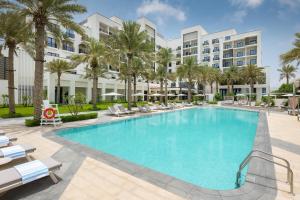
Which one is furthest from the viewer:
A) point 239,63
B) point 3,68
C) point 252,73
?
point 239,63

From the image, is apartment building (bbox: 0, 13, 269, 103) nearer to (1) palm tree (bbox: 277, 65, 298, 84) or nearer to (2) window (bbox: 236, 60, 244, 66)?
(2) window (bbox: 236, 60, 244, 66)

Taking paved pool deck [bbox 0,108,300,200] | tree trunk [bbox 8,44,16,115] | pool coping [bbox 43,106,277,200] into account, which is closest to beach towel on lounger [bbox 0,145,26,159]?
paved pool deck [bbox 0,108,300,200]

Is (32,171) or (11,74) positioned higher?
(11,74)

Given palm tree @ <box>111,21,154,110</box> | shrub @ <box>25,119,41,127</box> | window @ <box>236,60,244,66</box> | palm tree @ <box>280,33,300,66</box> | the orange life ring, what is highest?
window @ <box>236,60,244,66</box>

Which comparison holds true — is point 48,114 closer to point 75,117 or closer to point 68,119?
point 68,119

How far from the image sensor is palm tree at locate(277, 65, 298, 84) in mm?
49250

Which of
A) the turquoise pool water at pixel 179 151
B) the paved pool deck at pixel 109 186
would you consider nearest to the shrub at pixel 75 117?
the turquoise pool water at pixel 179 151

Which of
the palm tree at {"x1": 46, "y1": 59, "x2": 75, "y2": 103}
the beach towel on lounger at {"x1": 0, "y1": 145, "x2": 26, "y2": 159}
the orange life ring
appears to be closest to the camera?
the beach towel on lounger at {"x1": 0, "y1": 145, "x2": 26, "y2": 159}

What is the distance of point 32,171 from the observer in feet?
13.4

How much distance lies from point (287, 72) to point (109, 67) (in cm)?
4843

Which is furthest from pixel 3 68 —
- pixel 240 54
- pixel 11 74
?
pixel 240 54

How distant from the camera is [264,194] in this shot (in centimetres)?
401

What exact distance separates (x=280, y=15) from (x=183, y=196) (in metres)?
19.7

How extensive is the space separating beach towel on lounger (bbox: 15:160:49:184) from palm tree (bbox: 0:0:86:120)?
374 inches
